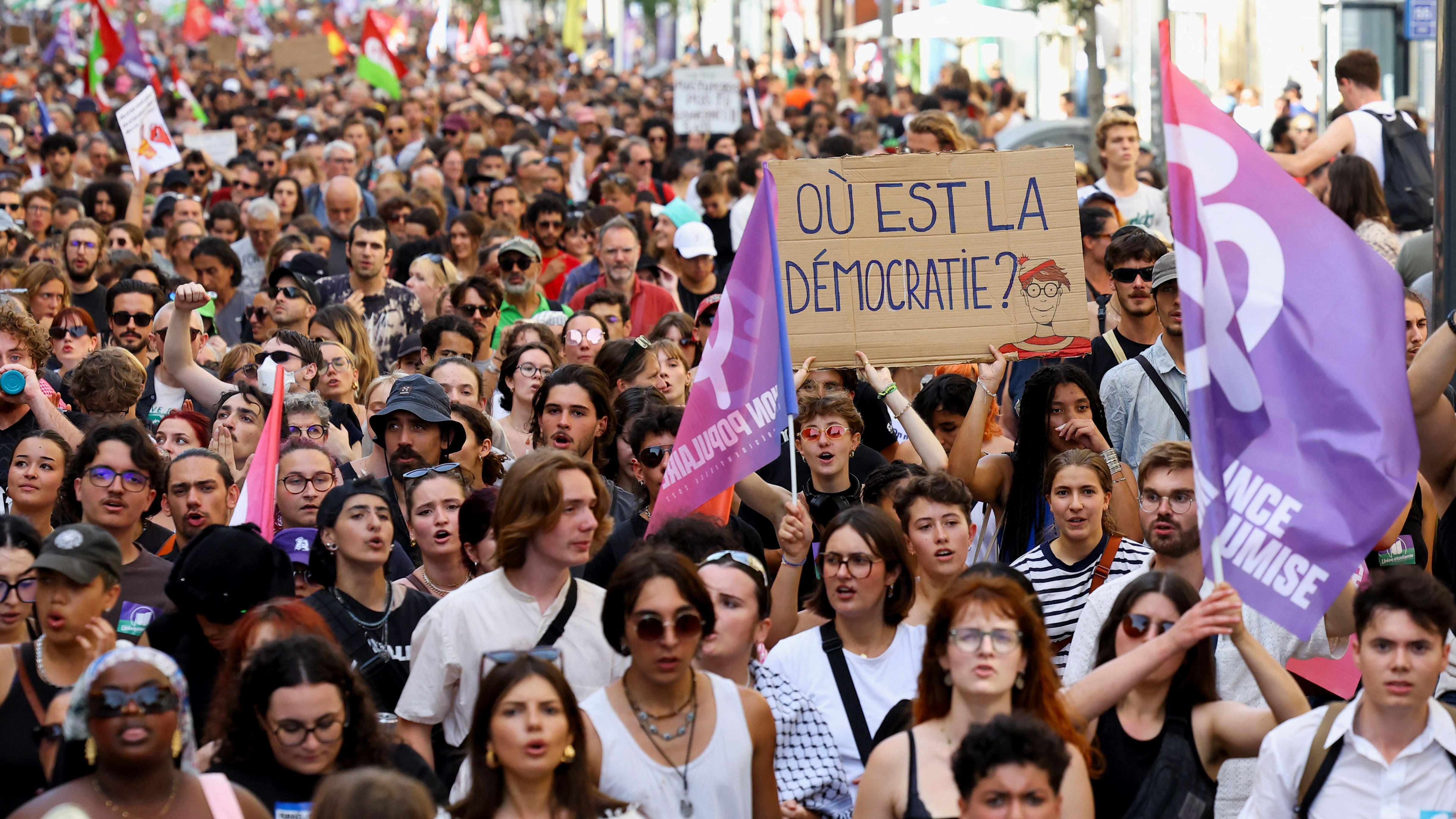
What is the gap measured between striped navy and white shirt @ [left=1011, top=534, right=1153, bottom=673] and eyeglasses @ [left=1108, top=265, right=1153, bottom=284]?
5.35 ft

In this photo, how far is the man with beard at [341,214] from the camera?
12.7 metres

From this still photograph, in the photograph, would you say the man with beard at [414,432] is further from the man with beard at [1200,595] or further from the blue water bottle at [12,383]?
the man with beard at [1200,595]

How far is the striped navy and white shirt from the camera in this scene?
579 centimetres

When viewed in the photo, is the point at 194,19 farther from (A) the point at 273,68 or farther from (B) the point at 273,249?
(B) the point at 273,249

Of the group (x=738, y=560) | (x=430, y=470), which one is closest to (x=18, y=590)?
(x=430, y=470)

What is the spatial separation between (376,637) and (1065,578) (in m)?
2.06

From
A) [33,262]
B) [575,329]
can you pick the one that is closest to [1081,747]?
[575,329]

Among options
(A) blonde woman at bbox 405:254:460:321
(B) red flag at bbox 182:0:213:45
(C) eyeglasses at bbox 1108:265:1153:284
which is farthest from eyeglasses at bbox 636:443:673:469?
(B) red flag at bbox 182:0:213:45

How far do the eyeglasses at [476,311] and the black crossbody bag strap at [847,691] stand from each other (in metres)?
4.68

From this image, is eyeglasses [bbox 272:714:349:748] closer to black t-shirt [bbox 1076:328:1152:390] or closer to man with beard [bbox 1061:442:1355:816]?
man with beard [bbox 1061:442:1355:816]

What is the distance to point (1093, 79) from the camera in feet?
66.9

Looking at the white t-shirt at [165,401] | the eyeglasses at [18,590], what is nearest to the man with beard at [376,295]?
the white t-shirt at [165,401]

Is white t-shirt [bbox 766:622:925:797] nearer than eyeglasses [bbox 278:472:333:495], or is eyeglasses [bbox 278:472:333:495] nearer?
white t-shirt [bbox 766:622:925:797]

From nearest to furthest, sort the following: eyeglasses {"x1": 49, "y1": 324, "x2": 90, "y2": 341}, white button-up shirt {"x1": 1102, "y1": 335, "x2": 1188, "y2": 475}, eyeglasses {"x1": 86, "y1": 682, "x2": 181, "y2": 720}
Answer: eyeglasses {"x1": 86, "y1": 682, "x2": 181, "y2": 720} → white button-up shirt {"x1": 1102, "y1": 335, "x2": 1188, "y2": 475} → eyeglasses {"x1": 49, "y1": 324, "x2": 90, "y2": 341}
